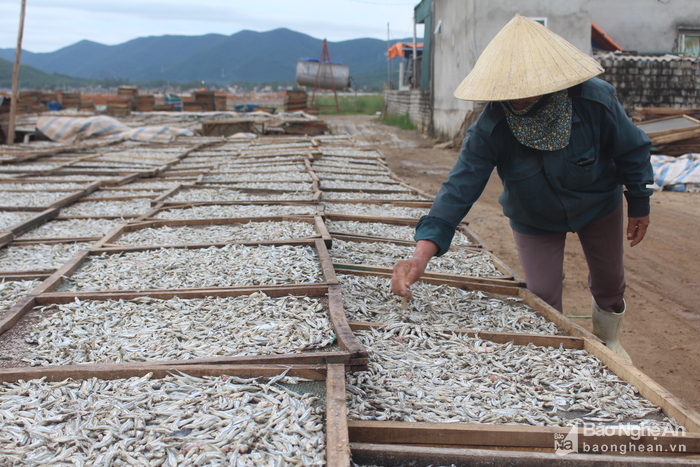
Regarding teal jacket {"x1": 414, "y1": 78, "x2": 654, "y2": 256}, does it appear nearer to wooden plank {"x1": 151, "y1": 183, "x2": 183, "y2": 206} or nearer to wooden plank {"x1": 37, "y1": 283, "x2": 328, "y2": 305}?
wooden plank {"x1": 37, "y1": 283, "x2": 328, "y2": 305}

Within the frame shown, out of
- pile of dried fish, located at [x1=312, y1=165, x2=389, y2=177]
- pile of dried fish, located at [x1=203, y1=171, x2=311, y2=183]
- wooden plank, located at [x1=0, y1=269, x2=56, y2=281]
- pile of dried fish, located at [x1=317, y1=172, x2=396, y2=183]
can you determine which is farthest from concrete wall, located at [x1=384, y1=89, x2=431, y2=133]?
wooden plank, located at [x1=0, y1=269, x2=56, y2=281]

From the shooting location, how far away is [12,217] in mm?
5742

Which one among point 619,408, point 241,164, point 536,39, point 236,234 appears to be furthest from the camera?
point 241,164

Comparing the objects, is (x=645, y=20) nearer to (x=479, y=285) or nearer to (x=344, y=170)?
(x=344, y=170)

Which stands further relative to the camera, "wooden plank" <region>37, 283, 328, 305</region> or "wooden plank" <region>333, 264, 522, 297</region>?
"wooden plank" <region>333, 264, 522, 297</region>

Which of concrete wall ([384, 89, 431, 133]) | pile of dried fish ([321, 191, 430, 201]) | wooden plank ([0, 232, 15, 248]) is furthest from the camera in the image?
concrete wall ([384, 89, 431, 133])

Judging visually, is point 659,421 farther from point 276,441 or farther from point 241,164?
point 241,164

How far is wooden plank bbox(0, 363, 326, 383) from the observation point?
230 cm

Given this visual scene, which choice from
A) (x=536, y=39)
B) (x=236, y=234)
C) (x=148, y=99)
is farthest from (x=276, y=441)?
(x=148, y=99)

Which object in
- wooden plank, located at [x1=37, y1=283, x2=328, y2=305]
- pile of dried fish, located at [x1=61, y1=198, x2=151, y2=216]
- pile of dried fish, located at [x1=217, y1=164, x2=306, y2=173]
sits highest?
pile of dried fish, located at [x1=217, y1=164, x2=306, y2=173]

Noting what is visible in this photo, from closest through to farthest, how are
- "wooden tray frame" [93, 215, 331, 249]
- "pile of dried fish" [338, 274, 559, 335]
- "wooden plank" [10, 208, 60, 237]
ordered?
"pile of dried fish" [338, 274, 559, 335], "wooden tray frame" [93, 215, 331, 249], "wooden plank" [10, 208, 60, 237]

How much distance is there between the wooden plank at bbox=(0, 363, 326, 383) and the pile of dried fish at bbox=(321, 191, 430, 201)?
14.8 ft

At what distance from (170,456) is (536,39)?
94.1 inches

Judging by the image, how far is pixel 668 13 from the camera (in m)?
16.5
